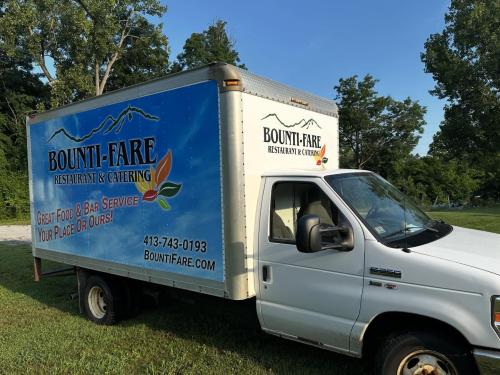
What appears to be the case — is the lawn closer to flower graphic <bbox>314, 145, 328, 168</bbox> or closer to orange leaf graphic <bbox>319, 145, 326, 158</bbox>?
flower graphic <bbox>314, 145, 328, 168</bbox>

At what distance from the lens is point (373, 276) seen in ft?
11.9

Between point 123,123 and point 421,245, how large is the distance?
12.3 ft

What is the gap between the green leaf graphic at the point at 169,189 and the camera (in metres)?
4.92

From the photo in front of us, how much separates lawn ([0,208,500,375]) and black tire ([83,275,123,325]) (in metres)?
0.15

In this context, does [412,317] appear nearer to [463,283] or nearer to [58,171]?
[463,283]

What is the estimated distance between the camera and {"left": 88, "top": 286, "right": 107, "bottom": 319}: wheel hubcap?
20.8 ft

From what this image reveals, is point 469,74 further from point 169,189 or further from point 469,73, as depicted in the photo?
point 169,189

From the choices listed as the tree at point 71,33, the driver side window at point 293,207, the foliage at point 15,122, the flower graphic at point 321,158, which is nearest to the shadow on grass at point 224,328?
the driver side window at point 293,207

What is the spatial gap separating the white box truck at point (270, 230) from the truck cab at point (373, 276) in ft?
0.04

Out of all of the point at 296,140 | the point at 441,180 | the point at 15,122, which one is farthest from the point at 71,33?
the point at 441,180

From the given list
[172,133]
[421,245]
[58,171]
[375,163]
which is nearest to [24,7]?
[58,171]

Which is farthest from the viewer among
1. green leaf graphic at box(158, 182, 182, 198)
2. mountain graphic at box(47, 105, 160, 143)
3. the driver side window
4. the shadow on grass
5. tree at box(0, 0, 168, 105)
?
tree at box(0, 0, 168, 105)

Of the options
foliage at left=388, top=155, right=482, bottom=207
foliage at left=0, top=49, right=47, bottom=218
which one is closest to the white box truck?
foliage at left=0, top=49, right=47, bottom=218

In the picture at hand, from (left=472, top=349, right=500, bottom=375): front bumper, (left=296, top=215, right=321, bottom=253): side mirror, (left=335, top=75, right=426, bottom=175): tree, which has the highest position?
(left=335, top=75, right=426, bottom=175): tree
